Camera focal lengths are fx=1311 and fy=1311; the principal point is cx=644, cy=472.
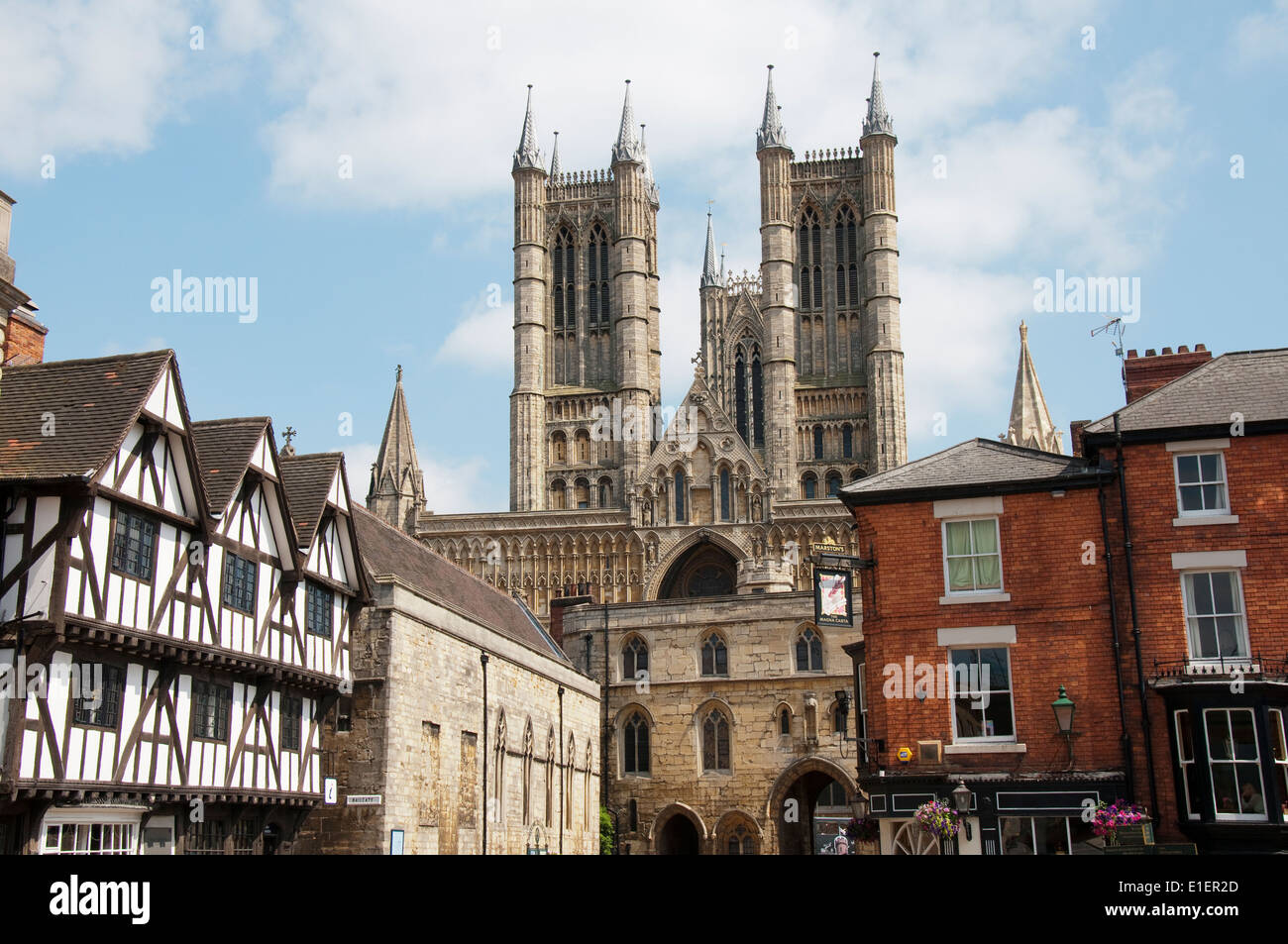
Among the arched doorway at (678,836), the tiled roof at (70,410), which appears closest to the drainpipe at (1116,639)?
the tiled roof at (70,410)

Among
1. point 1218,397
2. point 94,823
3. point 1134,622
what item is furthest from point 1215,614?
point 94,823

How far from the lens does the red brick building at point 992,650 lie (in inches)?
785

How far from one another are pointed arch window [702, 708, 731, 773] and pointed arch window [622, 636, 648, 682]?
9.08ft

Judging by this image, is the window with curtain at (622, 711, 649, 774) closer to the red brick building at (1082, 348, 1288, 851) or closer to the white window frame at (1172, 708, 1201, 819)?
the red brick building at (1082, 348, 1288, 851)

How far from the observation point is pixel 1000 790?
19.9 metres

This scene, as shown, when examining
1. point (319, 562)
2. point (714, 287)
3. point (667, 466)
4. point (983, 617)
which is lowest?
point (983, 617)

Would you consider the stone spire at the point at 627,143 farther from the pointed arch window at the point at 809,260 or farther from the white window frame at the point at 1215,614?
the white window frame at the point at 1215,614

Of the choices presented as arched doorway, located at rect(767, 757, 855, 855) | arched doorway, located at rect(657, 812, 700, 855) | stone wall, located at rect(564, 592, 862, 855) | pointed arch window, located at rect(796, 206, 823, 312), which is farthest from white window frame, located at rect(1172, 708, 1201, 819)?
pointed arch window, located at rect(796, 206, 823, 312)

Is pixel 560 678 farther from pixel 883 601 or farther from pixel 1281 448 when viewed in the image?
pixel 1281 448

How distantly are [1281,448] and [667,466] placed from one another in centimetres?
5555

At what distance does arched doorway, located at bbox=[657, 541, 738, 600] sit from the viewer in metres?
74.1

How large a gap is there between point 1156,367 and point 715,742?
2238 cm

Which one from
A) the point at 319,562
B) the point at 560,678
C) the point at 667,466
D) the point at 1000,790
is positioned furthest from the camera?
the point at 667,466
